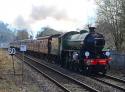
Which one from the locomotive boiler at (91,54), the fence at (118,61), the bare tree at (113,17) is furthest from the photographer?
the bare tree at (113,17)

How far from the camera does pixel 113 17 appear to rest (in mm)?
36562

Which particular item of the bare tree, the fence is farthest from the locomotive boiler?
the bare tree

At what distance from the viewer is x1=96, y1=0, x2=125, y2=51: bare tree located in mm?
35125

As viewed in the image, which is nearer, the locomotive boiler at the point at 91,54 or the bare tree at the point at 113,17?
the locomotive boiler at the point at 91,54

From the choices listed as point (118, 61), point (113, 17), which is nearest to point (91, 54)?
point (118, 61)

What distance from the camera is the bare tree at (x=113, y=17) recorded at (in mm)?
35125

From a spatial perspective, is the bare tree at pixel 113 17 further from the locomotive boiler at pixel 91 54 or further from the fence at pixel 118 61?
the locomotive boiler at pixel 91 54

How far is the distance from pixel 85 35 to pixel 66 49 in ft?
16.9

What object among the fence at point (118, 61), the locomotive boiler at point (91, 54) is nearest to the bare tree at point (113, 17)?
the fence at point (118, 61)

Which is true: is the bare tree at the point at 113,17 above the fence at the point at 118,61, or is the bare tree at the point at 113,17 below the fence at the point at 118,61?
above

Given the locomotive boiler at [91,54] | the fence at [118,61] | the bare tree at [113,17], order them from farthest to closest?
the bare tree at [113,17]
the fence at [118,61]
the locomotive boiler at [91,54]

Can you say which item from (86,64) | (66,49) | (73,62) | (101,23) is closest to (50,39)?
(101,23)

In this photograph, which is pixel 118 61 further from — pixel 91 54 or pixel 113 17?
pixel 113 17

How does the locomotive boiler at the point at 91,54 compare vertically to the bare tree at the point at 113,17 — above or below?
below
